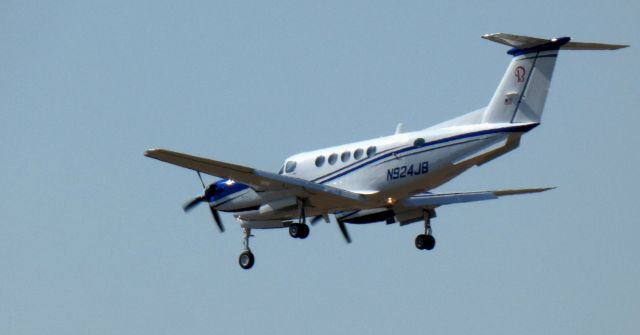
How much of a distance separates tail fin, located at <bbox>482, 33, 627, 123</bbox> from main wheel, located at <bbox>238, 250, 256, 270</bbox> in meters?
11.0

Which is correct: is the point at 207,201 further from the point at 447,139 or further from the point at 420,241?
the point at 447,139

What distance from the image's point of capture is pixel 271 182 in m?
55.6

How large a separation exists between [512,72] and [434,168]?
13.0 ft

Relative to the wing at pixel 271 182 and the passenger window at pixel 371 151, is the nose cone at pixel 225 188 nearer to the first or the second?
the wing at pixel 271 182

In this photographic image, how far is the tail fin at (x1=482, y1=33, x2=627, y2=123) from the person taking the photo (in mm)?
52719

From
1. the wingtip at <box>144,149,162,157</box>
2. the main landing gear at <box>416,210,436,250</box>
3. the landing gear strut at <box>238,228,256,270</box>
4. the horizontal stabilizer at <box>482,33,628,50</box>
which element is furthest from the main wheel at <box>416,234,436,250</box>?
the wingtip at <box>144,149,162,157</box>

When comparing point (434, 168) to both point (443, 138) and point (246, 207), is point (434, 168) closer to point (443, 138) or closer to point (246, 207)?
point (443, 138)

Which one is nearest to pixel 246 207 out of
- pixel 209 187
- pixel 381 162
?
pixel 209 187

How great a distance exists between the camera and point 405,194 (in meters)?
55.7

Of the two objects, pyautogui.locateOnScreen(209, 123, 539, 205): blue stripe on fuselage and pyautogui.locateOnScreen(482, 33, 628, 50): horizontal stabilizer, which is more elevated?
pyautogui.locateOnScreen(482, 33, 628, 50): horizontal stabilizer

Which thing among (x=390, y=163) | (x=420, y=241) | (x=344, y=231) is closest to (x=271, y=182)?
(x=390, y=163)

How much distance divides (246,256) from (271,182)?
490 centimetres

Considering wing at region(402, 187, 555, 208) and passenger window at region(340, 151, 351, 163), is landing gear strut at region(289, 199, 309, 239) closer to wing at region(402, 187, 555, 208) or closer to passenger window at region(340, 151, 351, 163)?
passenger window at region(340, 151, 351, 163)

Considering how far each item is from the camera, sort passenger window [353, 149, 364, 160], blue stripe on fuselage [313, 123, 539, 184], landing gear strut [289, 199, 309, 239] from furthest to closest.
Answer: passenger window [353, 149, 364, 160]
landing gear strut [289, 199, 309, 239]
blue stripe on fuselage [313, 123, 539, 184]
